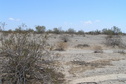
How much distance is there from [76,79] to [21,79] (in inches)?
107

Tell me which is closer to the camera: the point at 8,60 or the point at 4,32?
the point at 8,60

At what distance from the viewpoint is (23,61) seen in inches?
375

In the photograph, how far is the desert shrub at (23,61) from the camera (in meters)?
9.40

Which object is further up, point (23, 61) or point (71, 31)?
point (71, 31)

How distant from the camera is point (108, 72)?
40.1 ft

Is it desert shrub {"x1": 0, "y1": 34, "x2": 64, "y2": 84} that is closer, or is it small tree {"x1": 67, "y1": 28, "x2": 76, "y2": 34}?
desert shrub {"x1": 0, "y1": 34, "x2": 64, "y2": 84}

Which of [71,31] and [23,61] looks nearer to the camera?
[23,61]

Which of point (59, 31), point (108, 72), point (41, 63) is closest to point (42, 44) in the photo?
point (41, 63)

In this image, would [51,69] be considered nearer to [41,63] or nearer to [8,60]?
[41,63]

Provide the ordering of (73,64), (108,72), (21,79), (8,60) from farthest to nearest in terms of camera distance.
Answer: (73,64) → (108,72) → (8,60) → (21,79)

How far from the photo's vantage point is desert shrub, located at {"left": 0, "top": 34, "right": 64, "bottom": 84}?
9.40 metres

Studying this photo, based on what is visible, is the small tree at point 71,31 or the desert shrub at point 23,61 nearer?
the desert shrub at point 23,61

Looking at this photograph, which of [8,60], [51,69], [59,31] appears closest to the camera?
[8,60]

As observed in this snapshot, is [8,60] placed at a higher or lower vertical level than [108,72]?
higher
